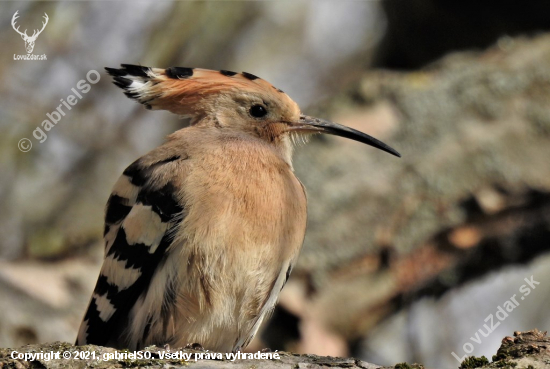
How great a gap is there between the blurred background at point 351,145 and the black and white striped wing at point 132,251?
4.33 feet

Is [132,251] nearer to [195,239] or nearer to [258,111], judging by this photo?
[195,239]

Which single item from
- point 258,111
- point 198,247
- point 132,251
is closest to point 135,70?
point 258,111

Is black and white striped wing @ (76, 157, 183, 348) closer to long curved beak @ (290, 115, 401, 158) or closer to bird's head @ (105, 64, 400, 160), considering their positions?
bird's head @ (105, 64, 400, 160)

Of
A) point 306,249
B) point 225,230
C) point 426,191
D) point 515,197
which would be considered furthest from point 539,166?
point 225,230

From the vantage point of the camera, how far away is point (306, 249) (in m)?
4.13

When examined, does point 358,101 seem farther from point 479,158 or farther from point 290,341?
point 290,341

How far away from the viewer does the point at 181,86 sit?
2.76m

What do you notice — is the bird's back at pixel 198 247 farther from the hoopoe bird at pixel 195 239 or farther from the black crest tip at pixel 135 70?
the black crest tip at pixel 135 70

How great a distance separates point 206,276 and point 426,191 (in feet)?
7.19

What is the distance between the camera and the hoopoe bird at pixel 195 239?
2291 mm

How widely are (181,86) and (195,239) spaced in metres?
0.74
